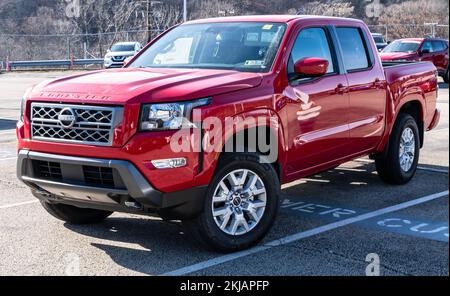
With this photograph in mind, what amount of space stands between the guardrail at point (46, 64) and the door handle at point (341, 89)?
34.0m

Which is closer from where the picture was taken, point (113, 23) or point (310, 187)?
point (310, 187)

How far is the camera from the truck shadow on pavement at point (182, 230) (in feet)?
15.9

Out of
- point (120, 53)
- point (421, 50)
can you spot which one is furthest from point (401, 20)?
point (120, 53)

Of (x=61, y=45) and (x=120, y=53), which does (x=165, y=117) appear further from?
(x=61, y=45)

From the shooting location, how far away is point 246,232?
502 centimetres

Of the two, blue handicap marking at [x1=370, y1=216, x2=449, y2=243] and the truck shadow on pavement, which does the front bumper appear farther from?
blue handicap marking at [x1=370, y1=216, x2=449, y2=243]

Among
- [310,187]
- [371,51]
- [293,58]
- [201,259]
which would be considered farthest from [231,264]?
[371,51]

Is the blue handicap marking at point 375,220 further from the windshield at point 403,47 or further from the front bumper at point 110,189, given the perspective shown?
the windshield at point 403,47

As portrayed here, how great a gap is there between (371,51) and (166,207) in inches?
136

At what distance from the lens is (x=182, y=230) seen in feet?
18.5

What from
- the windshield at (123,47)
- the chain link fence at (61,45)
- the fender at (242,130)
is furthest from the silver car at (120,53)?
the fender at (242,130)

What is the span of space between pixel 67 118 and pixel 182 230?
1.56 m

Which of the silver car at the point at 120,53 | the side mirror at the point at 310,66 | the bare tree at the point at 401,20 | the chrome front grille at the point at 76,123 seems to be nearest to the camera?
the chrome front grille at the point at 76,123
